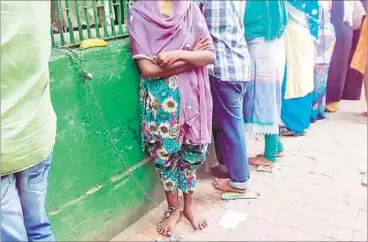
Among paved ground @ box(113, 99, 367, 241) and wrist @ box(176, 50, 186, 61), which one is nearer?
wrist @ box(176, 50, 186, 61)

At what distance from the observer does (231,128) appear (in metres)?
3.21

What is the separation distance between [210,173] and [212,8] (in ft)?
4.54

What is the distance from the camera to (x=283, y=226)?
2.93 m

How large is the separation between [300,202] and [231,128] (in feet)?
2.39

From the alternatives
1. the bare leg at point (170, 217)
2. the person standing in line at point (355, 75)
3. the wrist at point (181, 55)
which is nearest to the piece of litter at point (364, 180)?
the bare leg at point (170, 217)

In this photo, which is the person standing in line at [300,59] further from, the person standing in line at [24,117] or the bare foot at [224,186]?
the person standing in line at [24,117]

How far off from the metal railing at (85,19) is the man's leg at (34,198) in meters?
0.79

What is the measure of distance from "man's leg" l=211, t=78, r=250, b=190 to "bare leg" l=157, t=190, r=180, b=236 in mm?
531

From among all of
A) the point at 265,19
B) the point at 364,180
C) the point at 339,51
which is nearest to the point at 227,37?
the point at 265,19

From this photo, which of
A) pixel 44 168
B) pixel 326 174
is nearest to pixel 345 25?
pixel 326 174

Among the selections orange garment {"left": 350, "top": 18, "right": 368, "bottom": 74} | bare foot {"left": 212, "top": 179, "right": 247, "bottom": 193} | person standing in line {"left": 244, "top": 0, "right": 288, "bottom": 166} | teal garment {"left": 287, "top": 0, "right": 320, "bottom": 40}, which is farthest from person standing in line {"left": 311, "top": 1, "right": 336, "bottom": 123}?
bare foot {"left": 212, "top": 179, "right": 247, "bottom": 193}

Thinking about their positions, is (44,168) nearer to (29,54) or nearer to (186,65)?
(29,54)

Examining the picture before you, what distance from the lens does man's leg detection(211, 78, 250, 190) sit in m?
3.13

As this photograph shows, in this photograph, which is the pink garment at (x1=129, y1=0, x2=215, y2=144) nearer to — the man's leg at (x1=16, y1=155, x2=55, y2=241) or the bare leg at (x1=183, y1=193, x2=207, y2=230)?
the bare leg at (x1=183, y1=193, x2=207, y2=230)
